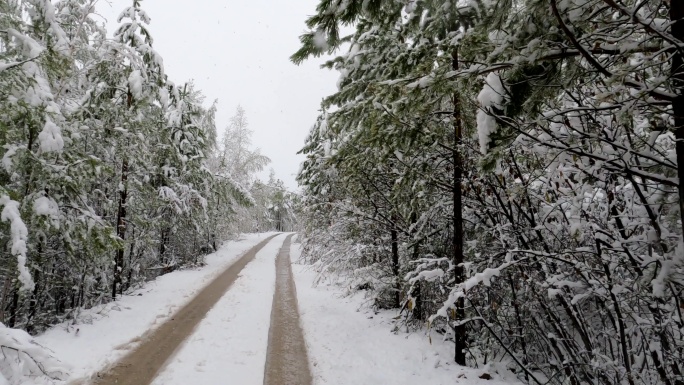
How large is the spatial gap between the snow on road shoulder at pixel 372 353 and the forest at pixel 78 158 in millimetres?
5490

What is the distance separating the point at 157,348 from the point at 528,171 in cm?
840

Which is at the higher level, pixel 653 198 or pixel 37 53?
pixel 37 53

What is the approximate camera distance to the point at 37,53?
21.8ft

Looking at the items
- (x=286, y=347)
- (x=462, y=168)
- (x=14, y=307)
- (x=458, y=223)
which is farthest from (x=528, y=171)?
Result: (x=14, y=307)

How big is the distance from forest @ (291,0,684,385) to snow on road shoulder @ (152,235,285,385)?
3.34 m

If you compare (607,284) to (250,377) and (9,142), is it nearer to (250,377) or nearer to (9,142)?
(250,377)

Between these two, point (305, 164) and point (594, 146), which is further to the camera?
point (305, 164)

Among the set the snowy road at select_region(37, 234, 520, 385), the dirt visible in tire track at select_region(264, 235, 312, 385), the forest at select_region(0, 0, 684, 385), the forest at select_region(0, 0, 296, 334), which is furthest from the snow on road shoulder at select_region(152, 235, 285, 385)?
the forest at select_region(0, 0, 296, 334)

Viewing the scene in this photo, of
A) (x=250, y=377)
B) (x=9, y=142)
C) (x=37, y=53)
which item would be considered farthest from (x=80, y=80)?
(x=250, y=377)

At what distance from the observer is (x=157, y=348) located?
8.14 m

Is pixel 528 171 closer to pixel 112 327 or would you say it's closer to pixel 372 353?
pixel 372 353

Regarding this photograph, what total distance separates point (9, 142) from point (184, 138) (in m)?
11.0

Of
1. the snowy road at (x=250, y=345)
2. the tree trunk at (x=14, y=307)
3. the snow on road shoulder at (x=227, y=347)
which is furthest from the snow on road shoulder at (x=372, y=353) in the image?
the tree trunk at (x=14, y=307)

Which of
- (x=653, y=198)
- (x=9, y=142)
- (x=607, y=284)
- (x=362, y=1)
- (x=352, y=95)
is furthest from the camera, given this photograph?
(x=352, y=95)
